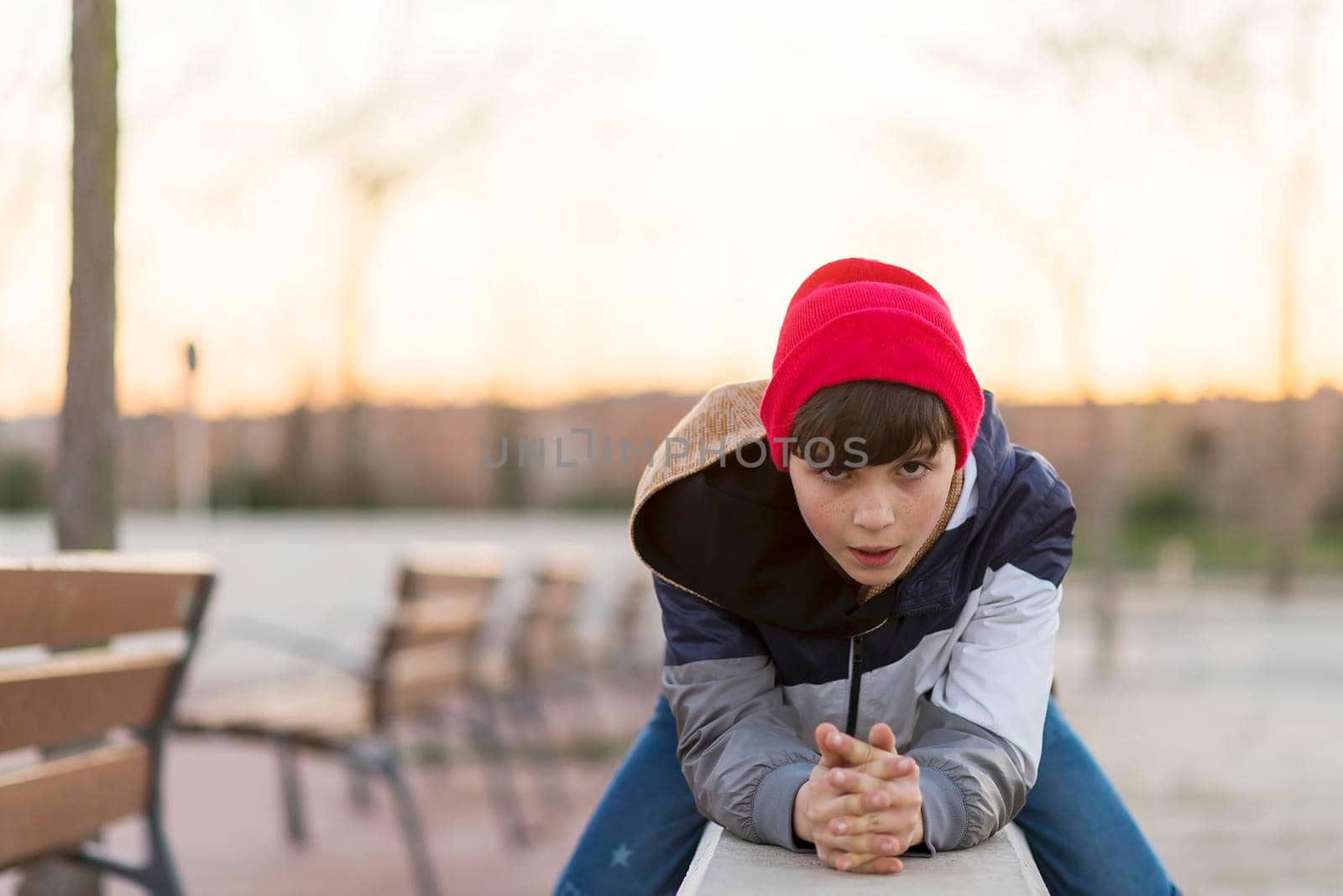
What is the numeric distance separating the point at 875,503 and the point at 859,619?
234mm

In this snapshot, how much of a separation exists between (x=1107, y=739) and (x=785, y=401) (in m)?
5.58

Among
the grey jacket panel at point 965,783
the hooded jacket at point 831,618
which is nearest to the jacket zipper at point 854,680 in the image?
the hooded jacket at point 831,618

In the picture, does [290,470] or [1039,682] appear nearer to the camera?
[1039,682]

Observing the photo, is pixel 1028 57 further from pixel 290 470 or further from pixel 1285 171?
pixel 290 470

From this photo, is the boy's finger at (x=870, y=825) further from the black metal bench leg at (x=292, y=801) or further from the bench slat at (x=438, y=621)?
the black metal bench leg at (x=292, y=801)

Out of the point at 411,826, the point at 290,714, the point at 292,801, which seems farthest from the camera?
the point at 292,801

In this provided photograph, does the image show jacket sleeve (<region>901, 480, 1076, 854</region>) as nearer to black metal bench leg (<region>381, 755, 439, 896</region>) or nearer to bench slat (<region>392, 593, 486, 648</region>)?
black metal bench leg (<region>381, 755, 439, 896</region>)

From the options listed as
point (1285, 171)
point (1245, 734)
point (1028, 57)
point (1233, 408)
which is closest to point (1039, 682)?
point (1245, 734)

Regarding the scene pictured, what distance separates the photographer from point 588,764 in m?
6.77

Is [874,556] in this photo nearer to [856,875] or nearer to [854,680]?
[854,680]

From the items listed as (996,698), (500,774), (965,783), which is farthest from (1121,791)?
(965,783)

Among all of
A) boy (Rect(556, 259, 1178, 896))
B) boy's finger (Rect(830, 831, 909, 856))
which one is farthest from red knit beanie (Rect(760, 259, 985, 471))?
boy's finger (Rect(830, 831, 909, 856))

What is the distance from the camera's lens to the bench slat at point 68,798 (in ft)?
7.15

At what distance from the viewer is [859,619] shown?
181cm
